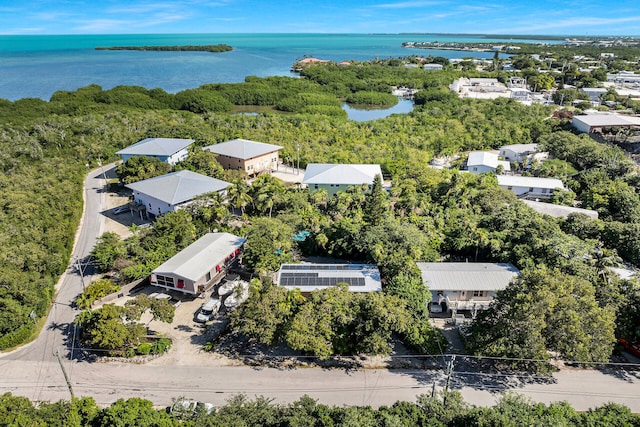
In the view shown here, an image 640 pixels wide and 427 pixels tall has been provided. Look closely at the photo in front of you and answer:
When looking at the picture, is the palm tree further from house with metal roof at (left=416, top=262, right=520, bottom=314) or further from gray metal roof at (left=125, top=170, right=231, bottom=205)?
house with metal roof at (left=416, top=262, right=520, bottom=314)

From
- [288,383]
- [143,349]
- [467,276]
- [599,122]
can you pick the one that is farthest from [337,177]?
[599,122]

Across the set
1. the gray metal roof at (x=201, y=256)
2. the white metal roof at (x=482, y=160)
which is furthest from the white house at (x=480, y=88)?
the gray metal roof at (x=201, y=256)

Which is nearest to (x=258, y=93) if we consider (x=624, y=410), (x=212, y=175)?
(x=212, y=175)

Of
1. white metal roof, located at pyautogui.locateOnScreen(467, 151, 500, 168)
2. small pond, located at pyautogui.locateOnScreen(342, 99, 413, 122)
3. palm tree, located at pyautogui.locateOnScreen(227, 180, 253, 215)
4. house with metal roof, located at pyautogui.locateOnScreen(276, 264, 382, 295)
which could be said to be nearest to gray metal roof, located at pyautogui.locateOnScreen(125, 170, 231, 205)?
palm tree, located at pyautogui.locateOnScreen(227, 180, 253, 215)

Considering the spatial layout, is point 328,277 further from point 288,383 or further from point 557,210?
point 557,210

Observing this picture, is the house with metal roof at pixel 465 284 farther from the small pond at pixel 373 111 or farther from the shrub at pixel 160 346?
the small pond at pixel 373 111

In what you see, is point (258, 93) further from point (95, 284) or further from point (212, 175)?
point (95, 284)

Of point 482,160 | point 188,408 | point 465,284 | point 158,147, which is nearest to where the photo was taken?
point 188,408
